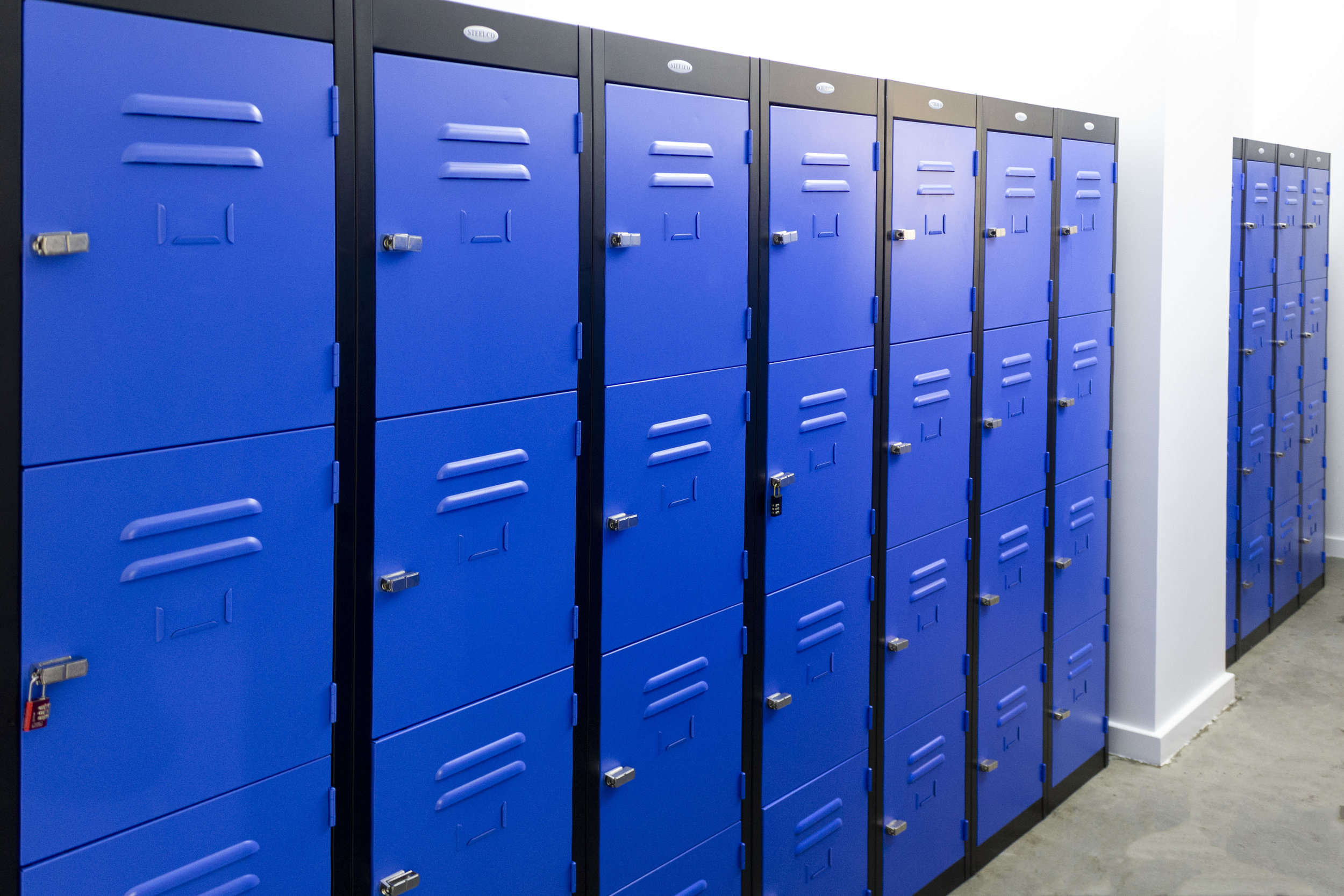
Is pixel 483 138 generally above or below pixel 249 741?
above

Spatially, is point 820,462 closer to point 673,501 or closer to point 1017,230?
point 673,501

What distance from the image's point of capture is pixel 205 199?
1675 millimetres

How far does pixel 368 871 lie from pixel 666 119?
1622mm

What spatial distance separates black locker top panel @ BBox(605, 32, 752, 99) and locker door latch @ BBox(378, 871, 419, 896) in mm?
1600

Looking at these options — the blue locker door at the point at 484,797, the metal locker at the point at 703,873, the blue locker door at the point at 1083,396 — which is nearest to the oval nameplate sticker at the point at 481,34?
the blue locker door at the point at 484,797

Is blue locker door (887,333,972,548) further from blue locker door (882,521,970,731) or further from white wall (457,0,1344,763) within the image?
white wall (457,0,1344,763)

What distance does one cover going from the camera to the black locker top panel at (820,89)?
2.73 metres

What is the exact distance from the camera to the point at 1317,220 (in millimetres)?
6184

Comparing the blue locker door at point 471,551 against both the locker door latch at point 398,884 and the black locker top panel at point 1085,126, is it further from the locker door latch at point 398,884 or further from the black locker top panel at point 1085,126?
the black locker top panel at point 1085,126

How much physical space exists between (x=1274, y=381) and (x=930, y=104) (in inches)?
140

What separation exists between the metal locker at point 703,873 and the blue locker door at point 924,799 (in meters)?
0.67

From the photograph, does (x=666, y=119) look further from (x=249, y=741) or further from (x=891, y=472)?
(x=249, y=741)

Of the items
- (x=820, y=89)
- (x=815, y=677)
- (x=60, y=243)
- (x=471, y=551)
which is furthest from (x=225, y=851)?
(x=820, y=89)

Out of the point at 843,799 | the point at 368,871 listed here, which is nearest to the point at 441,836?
the point at 368,871
